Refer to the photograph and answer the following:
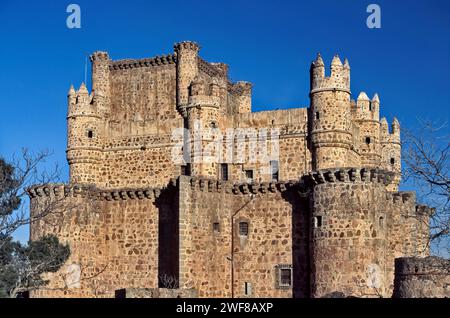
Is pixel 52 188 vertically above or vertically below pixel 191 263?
above

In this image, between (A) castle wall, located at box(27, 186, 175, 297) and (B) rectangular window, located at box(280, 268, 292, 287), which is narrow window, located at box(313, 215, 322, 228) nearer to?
(B) rectangular window, located at box(280, 268, 292, 287)

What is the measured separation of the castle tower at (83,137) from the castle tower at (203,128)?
16.9 feet

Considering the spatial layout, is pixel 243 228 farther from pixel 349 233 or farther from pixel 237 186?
pixel 349 233

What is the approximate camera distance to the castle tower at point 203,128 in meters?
44.9

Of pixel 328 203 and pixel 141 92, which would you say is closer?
pixel 328 203

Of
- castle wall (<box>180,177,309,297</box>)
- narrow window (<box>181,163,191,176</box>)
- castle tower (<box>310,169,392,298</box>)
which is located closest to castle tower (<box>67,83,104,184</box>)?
narrow window (<box>181,163,191,176</box>)

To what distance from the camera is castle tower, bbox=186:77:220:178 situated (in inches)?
1768

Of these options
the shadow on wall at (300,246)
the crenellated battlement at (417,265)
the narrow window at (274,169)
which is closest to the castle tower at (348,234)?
the shadow on wall at (300,246)

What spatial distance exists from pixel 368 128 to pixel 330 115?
199 inches

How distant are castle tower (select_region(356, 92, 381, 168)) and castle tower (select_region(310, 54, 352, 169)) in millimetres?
4161

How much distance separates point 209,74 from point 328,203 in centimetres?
1317
